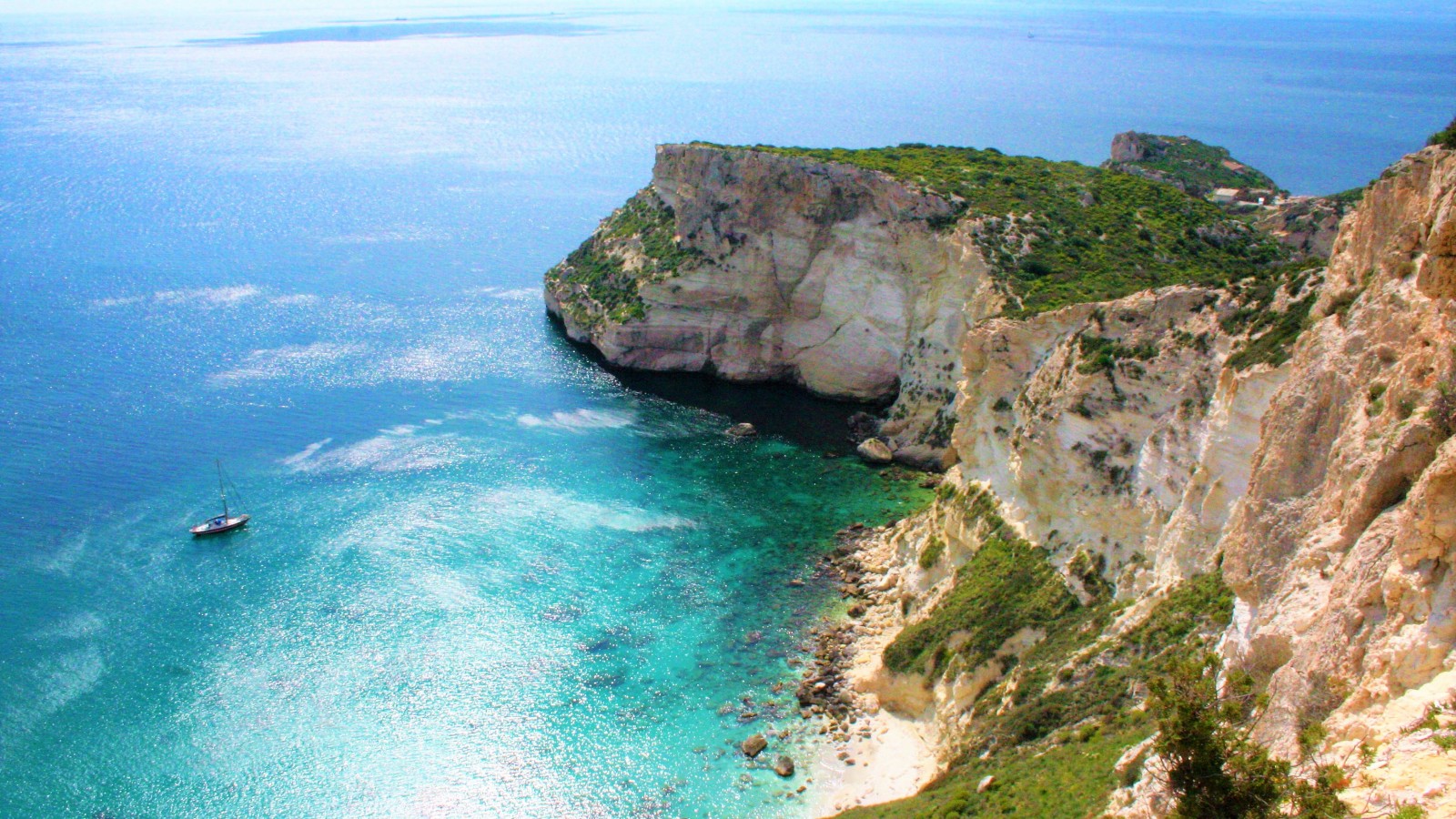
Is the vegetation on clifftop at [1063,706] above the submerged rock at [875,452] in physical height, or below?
above

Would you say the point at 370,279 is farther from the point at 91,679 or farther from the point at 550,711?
the point at 550,711

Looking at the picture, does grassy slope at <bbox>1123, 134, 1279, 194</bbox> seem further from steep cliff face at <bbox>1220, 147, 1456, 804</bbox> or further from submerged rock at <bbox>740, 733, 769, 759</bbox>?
steep cliff face at <bbox>1220, 147, 1456, 804</bbox>

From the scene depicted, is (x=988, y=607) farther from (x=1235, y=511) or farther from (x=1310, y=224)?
(x=1310, y=224)

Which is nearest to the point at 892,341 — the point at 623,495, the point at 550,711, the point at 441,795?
the point at 623,495

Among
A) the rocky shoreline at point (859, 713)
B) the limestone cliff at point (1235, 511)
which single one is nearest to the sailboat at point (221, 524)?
the rocky shoreline at point (859, 713)

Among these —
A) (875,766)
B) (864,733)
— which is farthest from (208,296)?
(875,766)

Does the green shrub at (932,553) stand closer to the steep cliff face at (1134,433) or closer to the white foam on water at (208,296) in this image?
the steep cliff face at (1134,433)

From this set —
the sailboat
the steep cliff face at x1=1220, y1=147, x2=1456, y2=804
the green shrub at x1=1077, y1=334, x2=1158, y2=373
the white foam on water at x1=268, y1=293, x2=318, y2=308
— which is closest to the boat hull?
the sailboat
